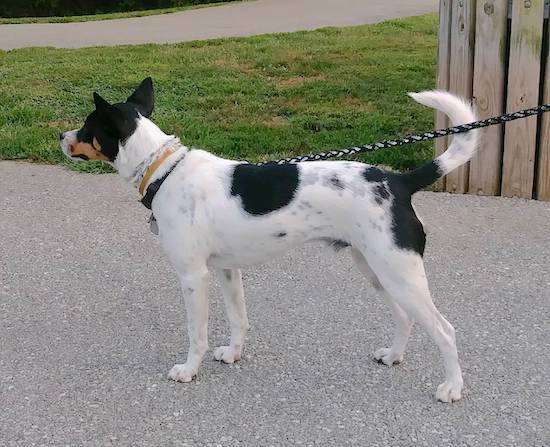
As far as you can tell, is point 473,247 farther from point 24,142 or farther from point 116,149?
point 24,142

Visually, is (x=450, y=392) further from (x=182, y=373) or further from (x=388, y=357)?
(x=182, y=373)

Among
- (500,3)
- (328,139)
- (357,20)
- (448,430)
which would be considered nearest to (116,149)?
(448,430)

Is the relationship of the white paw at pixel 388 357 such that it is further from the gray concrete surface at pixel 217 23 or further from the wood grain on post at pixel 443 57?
the gray concrete surface at pixel 217 23

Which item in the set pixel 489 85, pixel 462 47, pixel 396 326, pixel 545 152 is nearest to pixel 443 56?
pixel 462 47

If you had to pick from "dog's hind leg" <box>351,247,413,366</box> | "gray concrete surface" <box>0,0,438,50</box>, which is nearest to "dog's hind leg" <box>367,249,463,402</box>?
"dog's hind leg" <box>351,247,413,366</box>

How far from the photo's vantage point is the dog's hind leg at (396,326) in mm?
3939

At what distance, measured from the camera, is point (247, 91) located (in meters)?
9.64

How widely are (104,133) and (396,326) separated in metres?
1.59

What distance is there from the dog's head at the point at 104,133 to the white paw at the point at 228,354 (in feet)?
3.43

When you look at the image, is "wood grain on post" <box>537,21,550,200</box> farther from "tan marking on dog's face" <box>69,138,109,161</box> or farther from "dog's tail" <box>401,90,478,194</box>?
"tan marking on dog's face" <box>69,138,109,161</box>

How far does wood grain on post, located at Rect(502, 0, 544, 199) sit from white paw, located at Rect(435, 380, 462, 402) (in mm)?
2912

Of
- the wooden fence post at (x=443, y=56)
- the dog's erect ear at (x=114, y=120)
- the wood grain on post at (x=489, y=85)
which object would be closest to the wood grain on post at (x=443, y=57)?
the wooden fence post at (x=443, y=56)

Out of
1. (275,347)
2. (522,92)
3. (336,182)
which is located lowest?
(275,347)

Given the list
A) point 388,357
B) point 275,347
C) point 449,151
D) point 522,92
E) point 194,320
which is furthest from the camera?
point 522,92
